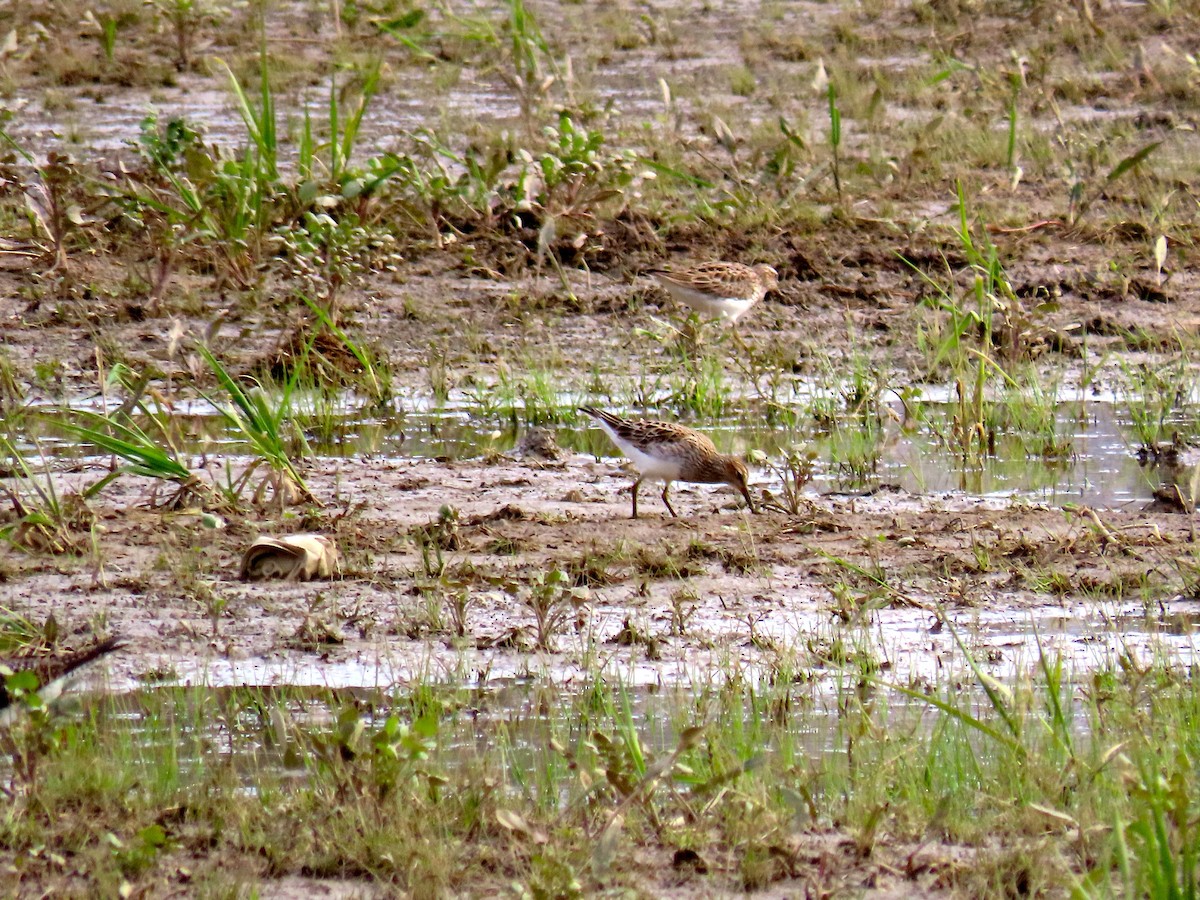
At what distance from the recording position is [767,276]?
951cm

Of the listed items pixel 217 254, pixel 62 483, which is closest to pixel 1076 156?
pixel 217 254

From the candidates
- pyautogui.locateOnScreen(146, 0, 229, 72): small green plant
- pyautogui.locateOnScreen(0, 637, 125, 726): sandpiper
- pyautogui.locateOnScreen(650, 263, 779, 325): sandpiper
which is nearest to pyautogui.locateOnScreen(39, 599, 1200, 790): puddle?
pyautogui.locateOnScreen(0, 637, 125, 726): sandpiper

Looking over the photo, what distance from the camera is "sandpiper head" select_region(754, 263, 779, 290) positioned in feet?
31.1

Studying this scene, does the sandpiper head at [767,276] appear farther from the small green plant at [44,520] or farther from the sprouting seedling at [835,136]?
the small green plant at [44,520]

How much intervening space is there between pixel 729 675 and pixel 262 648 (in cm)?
142

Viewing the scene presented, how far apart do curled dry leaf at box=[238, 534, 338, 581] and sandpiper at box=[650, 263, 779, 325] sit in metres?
3.45

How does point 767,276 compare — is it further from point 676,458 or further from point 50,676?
point 50,676

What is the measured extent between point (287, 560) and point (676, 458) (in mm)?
1620

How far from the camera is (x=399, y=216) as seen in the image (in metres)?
10.6

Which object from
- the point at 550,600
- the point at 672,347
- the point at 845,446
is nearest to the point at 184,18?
the point at 672,347

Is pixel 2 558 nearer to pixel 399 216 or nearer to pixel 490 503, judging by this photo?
pixel 490 503

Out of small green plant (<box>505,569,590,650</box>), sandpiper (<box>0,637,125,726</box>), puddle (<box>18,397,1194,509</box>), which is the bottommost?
puddle (<box>18,397,1194,509</box>)

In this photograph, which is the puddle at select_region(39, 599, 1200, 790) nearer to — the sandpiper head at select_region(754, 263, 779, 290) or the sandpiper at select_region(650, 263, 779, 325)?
the sandpiper at select_region(650, 263, 779, 325)

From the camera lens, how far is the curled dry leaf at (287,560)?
6043mm
